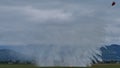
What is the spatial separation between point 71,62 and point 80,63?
19.3 feet

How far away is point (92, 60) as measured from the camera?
14925 cm

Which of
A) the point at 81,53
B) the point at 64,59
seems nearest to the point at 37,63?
the point at 64,59

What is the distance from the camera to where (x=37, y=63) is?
16338cm

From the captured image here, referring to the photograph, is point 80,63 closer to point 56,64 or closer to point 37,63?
point 56,64

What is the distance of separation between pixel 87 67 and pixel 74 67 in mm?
5466

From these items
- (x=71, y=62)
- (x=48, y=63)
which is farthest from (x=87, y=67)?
(x=48, y=63)

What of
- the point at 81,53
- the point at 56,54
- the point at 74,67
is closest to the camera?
the point at 74,67

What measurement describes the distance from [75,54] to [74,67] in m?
12.7

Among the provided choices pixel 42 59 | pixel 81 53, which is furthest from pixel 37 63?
pixel 81 53

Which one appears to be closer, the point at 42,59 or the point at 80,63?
the point at 80,63

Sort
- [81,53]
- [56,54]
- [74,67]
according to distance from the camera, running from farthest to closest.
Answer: [56,54] → [81,53] → [74,67]

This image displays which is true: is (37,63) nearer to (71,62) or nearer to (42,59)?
(42,59)

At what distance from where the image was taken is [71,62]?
504ft

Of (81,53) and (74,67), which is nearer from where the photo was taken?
(74,67)
